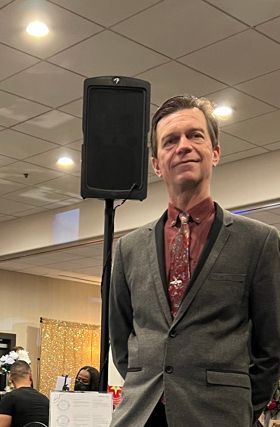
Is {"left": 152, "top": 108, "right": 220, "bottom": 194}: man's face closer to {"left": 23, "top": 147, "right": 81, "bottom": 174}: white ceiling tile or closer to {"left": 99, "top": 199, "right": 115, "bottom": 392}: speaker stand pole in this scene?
{"left": 99, "top": 199, "right": 115, "bottom": 392}: speaker stand pole

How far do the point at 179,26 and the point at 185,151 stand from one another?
355 centimetres

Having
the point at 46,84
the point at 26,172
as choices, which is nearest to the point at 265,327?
the point at 46,84

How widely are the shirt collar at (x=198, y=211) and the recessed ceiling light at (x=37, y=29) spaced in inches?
144

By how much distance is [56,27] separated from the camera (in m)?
5.02

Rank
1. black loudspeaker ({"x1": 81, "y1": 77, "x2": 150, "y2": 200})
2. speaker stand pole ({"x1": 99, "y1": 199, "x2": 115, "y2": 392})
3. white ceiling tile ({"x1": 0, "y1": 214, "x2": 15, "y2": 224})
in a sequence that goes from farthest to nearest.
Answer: white ceiling tile ({"x1": 0, "y1": 214, "x2": 15, "y2": 224}) → black loudspeaker ({"x1": 81, "y1": 77, "x2": 150, "y2": 200}) → speaker stand pole ({"x1": 99, "y1": 199, "x2": 115, "y2": 392})

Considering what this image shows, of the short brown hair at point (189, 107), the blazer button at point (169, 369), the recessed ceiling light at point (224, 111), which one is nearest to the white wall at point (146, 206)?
the recessed ceiling light at point (224, 111)

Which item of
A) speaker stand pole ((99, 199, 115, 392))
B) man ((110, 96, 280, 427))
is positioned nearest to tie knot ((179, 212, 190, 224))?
man ((110, 96, 280, 427))

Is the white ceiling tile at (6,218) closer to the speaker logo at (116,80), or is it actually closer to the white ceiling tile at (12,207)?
the white ceiling tile at (12,207)

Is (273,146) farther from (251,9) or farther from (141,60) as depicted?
(251,9)

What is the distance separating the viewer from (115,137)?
2.66 meters

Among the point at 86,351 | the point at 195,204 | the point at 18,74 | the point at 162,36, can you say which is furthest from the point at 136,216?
the point at 195,204

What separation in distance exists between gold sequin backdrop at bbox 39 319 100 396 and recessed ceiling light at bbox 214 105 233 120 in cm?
720

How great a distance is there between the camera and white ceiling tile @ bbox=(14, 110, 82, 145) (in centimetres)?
660

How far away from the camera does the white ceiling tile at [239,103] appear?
599 cm
